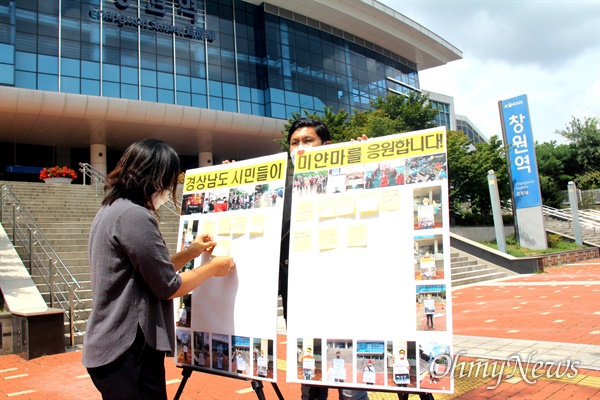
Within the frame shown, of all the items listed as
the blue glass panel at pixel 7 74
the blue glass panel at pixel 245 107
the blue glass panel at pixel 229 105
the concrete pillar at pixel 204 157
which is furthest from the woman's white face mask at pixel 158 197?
the concrete pillar at pixel 204 157

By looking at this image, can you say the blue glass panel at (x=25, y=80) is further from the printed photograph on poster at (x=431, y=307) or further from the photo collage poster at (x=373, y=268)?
the printed photograph on poster at (x=431, y=307)

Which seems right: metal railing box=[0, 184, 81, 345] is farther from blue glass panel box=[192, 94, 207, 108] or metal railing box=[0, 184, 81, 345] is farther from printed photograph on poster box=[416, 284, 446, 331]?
blue glass panel box=[192, 94, 207, 108]

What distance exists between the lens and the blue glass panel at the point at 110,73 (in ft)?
80.4

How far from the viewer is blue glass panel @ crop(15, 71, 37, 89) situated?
2248 centimetres

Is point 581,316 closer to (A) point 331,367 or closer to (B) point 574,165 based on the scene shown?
(A) point 331,367

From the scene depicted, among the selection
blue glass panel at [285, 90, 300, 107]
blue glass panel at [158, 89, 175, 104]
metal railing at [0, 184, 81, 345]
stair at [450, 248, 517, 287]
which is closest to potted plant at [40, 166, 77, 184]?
blue glass panel at [158, 89, 175, 104]

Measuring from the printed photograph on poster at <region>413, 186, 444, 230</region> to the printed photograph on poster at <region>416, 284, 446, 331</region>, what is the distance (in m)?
0.31

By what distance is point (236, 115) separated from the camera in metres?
27.0

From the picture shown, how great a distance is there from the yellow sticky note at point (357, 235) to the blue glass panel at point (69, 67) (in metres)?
25.5

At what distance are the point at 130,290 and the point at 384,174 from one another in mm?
1413

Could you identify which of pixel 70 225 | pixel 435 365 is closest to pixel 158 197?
pixel 435 365

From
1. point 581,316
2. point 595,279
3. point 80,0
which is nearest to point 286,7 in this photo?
point 80,0

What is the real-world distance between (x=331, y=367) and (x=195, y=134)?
1045 inches

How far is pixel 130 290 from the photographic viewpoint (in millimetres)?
1950
